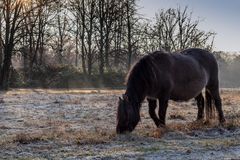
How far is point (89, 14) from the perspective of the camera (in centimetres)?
5441

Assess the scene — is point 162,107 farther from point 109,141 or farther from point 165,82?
point 109,141

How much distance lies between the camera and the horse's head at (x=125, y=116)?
11656 mm

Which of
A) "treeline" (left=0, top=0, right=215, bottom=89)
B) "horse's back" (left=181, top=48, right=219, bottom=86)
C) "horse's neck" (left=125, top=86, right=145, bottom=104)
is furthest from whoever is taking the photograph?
"treeline" (left=0, top=0, right=215, bottom=89)

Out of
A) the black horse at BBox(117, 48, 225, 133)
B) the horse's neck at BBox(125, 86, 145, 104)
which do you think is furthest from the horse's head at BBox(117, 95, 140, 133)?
the horse's neck at BBox(125, 86, 145, 104)

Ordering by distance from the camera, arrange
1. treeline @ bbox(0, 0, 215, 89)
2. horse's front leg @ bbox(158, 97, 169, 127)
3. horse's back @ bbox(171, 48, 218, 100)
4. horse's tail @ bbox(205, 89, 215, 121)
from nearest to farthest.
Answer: horse's front leg @ bbox(158, 97, 169, 127) → horse's back @ bbox(171, 48, 218, 100) → horse's tail @ bbox(205, 89, 215, 121) → treeline @ bbox(0, 0, 215, 89)

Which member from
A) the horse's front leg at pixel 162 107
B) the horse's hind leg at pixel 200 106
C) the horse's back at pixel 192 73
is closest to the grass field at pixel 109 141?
the horse's front leg at pixel 162 107

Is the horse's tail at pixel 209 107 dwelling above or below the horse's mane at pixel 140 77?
below

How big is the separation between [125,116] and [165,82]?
1.68 metres

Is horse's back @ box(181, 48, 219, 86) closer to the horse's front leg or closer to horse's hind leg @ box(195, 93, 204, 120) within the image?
horse's hind leg @ box(195, 93, 204, 120)

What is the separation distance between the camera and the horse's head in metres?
11.7

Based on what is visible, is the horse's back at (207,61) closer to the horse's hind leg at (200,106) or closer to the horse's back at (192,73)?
the horse's back at (192,73)

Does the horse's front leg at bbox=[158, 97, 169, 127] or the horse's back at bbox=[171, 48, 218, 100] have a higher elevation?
the horse's back at bbox=[171, 48, 218, 100]

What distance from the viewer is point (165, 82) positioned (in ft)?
41.6

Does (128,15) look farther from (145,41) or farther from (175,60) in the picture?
(175,60)
